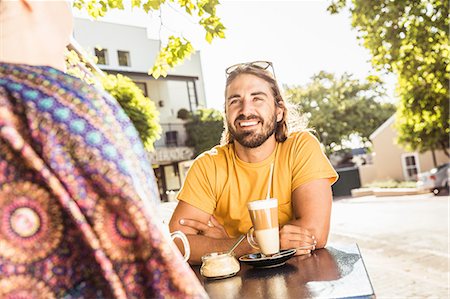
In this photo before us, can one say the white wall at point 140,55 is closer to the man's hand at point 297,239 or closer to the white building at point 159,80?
the white building at point 159,80

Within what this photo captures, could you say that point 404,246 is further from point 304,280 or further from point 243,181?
point 304,280

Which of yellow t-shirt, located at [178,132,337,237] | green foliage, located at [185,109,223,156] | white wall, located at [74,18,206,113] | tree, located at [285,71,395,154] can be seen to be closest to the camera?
yellow t-shirt, located at [178,132,337,237]

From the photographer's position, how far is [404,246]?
8867mm

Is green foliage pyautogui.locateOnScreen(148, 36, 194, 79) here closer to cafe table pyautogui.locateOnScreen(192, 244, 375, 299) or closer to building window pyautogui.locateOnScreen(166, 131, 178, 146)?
cafe table pyautogui.locateOnScreen(192, 244, 375, 299)

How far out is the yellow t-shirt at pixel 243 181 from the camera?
259 centimetres

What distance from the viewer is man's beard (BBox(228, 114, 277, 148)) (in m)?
2.72

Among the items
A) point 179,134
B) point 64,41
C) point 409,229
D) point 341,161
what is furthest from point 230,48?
point 341,161

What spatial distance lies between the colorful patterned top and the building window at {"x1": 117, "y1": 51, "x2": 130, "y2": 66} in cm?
2635

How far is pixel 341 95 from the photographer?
35.6 metres

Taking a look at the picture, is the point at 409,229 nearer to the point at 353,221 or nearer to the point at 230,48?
the point at 353,221

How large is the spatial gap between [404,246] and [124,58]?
20411 millimetres

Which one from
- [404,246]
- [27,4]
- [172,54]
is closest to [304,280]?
[27,4]

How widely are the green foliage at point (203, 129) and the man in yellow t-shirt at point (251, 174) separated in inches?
949

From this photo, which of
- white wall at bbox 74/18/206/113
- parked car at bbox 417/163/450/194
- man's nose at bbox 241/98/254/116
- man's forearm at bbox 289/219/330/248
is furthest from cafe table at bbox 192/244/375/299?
white wall at bbox 74/18/206/113
